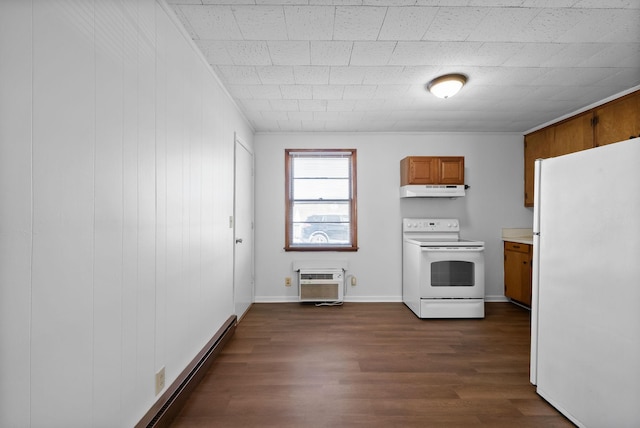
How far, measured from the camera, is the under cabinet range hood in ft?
13.0

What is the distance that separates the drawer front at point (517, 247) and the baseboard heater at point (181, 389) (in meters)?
3.64

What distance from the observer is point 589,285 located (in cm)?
166

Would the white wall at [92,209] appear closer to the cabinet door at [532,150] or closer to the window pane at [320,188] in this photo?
the window pane at [320,188]

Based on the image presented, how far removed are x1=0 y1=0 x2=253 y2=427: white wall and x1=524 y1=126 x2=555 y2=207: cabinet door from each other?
4157mm

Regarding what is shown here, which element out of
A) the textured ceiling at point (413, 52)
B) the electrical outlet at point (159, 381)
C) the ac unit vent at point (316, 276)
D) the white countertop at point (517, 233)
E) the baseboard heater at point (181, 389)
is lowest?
the baseboard heater at point (181, 389)

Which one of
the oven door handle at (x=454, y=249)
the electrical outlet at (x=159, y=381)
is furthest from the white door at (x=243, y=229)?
the oven door handle at (x=454, y=249)

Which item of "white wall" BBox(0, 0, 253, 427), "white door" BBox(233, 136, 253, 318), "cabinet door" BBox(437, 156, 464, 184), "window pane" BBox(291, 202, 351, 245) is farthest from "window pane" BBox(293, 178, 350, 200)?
"white wall" BBox(0, 0, 253, 427)

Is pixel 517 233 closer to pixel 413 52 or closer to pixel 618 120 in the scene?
pixel 618 120

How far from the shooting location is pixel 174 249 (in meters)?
1.87

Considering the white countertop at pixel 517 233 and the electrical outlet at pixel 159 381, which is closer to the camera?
the electrical outlet at pixel 159 381

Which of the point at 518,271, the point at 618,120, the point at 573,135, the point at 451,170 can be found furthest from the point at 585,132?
the point at 518,271

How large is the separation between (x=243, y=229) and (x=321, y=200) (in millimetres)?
1253

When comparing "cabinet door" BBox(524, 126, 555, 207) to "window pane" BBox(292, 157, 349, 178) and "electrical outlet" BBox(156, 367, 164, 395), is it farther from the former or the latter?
"electrical outlet" BBox(156, 367, 164, 395)

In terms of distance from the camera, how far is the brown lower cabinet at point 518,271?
3793 millimetres
